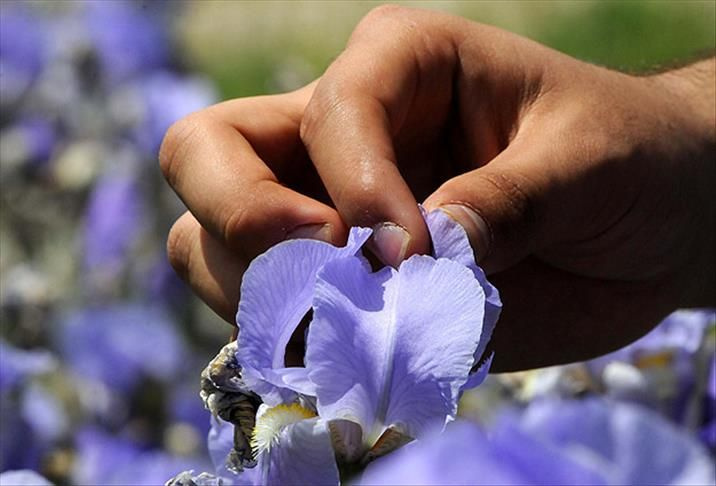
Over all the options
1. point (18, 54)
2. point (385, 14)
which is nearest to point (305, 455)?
point (385, 14)

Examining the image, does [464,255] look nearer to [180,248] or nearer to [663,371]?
[180,248]

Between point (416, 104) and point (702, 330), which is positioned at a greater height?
point (416, 104)

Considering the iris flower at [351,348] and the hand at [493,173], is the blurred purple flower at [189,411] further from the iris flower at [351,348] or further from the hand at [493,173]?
the iris flower at [351,348]

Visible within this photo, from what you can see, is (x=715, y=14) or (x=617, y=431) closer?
(x=617, y=431)

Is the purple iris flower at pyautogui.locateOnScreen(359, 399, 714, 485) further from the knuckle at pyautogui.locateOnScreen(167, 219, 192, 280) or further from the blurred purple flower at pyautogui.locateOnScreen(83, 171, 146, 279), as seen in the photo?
the blurred purple flower at pyautogui.locateOnScreen(83, 171, 146, 279)

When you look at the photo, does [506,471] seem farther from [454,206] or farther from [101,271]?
[101,271]

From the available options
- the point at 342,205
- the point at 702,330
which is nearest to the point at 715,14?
the point at 702,330
